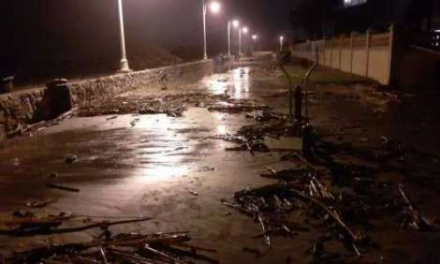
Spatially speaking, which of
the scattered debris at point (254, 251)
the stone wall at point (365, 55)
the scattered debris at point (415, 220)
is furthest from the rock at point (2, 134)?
Result: the stone wall at point (365, 55)

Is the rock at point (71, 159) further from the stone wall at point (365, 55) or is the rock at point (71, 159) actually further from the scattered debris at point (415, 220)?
the stone wall at point (365, 55)

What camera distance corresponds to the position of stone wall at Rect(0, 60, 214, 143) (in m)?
10.3

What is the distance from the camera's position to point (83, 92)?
1454cm

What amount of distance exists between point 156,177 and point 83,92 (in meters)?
8.59

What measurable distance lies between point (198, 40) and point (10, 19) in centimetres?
3773

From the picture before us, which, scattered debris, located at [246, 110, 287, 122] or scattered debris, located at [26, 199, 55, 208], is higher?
scattered debris, located at [26, 199, 55, 208]

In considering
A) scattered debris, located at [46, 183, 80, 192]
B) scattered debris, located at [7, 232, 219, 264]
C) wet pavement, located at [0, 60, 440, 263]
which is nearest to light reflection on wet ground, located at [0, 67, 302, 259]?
wet pavement, located at [0, 60, 440, 263]

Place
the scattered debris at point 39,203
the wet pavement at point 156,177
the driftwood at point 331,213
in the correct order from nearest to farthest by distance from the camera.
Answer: the driftwood at point 331,213
the wet pavement at point 156,177
the scattered debris at point 39,203

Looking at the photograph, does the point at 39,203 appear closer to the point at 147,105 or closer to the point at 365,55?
the point at 147,105

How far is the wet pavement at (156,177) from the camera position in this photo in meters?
4.64

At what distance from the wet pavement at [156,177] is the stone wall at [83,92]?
0.56 m

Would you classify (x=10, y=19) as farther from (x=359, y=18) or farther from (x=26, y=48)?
(x=359, y=18)

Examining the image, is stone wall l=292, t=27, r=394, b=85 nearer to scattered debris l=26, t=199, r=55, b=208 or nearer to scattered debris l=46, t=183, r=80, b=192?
scattered debris l=46, t=183, r=80, b=192

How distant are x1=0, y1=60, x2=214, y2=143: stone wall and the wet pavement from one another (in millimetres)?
562
